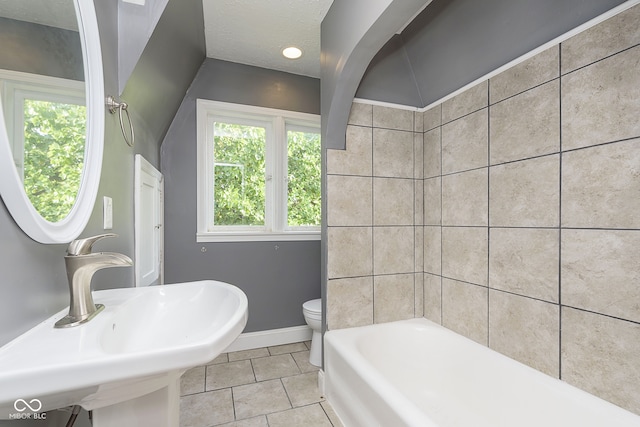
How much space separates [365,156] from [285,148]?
3.17 feet

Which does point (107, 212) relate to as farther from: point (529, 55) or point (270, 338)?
point (529, 55)

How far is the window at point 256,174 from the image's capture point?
2.35 m

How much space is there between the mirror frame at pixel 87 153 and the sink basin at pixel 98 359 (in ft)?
0.76

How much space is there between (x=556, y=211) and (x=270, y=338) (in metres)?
2.19

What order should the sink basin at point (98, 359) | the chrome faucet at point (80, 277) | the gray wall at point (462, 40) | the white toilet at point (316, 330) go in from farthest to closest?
the white toilet at point (316, 330) → the gray wall at point (462, 40) → the chrome faucet at point (80, 277) → the sink basin at point (98, 359)

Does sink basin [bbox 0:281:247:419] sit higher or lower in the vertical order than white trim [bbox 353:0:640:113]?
lower

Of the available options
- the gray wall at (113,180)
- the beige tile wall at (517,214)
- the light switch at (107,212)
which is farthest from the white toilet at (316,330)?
the light switch at (107,212)

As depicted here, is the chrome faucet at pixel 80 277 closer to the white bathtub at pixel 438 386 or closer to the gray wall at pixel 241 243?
the white bathtub at pixel 438 386

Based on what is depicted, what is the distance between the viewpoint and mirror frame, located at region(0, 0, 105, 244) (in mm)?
692

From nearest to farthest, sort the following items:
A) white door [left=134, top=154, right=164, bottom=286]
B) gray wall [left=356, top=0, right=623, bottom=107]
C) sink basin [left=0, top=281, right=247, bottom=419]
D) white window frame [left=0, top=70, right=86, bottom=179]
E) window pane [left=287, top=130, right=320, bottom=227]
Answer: sink basin [left=0, top=281, right=247, bottom=419]
white window frame [left=0, top=70, right=86, bottom=179]
gray wall [left=356, top=0, right=623, bottom=107]
white door [left=134, top=154, right=164, bottom=286]
window pane [left=287, top=130, right=320, bottom=227]

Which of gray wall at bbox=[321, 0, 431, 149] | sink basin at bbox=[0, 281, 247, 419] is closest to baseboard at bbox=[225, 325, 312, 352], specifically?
sink basin at bbox=[0, 281, 247, 419]

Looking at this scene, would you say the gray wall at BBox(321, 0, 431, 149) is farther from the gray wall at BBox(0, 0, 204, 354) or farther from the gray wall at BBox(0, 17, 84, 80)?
the gray wall at BBox(0, 17, 84, 80)

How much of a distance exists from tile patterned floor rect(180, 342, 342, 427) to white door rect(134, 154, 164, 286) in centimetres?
76

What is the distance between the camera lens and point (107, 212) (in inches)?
43.3
